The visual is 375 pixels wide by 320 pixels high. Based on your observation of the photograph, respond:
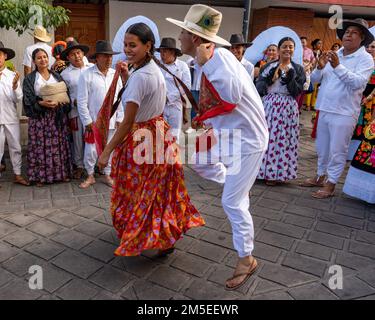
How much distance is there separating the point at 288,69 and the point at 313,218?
1960 mm

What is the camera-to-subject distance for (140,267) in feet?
9.92

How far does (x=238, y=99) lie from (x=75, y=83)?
10.6 feet

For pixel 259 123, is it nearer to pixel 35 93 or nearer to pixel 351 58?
pixel 351 58

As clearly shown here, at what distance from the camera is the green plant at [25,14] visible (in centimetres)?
454

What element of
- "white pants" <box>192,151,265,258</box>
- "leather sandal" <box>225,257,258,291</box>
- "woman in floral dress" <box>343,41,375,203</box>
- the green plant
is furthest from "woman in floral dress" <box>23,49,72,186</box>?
"woman in floral dress" <box>343,41,375,203</box>

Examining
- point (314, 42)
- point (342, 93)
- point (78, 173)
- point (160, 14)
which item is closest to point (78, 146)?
point (78, 173)

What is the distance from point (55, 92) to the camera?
466 centimetres

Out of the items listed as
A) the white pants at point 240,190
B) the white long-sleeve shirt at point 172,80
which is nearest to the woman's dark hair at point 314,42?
the white long-sleeve shirt at point 172,80

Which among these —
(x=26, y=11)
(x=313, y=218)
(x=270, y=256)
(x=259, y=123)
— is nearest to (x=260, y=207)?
(x=313, y=218)

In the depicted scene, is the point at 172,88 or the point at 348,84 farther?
the point at 172,88

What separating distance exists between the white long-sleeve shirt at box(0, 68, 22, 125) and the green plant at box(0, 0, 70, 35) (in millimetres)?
605

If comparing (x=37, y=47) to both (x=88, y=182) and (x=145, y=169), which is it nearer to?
(x=88, y=182)

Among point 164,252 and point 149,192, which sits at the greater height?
point 149,192

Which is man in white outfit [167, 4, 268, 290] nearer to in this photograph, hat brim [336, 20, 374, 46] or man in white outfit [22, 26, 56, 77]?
hat brim [336, 20, 374, 46]
